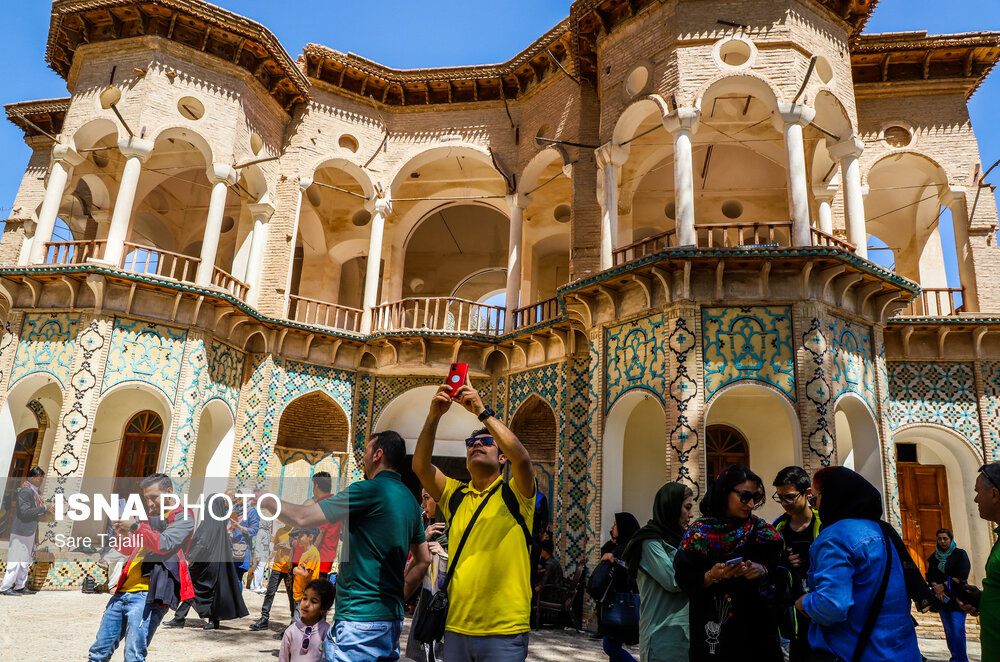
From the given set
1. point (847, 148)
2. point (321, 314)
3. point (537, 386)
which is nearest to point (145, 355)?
point (321, 314)

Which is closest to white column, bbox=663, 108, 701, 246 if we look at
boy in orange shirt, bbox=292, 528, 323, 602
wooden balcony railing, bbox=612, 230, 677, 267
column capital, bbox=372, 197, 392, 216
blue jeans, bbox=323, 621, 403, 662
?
wooden balcony railing, bbox=612, 230, 677, 267

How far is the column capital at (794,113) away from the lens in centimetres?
1195

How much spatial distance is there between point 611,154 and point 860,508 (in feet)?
36.1

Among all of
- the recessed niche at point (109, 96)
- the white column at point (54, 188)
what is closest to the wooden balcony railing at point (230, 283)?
the white column at point (54, 188)

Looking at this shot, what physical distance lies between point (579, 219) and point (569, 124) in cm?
250

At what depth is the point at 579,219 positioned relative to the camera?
1462 centimetres

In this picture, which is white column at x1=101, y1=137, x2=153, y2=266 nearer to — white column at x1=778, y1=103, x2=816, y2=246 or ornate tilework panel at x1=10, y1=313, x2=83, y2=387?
ornate tilework panel at x1=10, y1=313, x2=83, y2=387

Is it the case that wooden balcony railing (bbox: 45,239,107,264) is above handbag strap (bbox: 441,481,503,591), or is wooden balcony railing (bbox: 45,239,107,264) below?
above

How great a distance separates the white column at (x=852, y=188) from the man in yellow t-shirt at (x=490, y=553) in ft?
37.1

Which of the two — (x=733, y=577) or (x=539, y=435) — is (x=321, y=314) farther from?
(x=733, y=577)

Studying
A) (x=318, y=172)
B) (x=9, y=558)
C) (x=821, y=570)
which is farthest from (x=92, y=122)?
(x=821, y=570)

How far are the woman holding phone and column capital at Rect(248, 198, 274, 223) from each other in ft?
48.9

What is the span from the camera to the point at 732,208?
688 inches

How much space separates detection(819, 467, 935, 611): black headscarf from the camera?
3307mm
